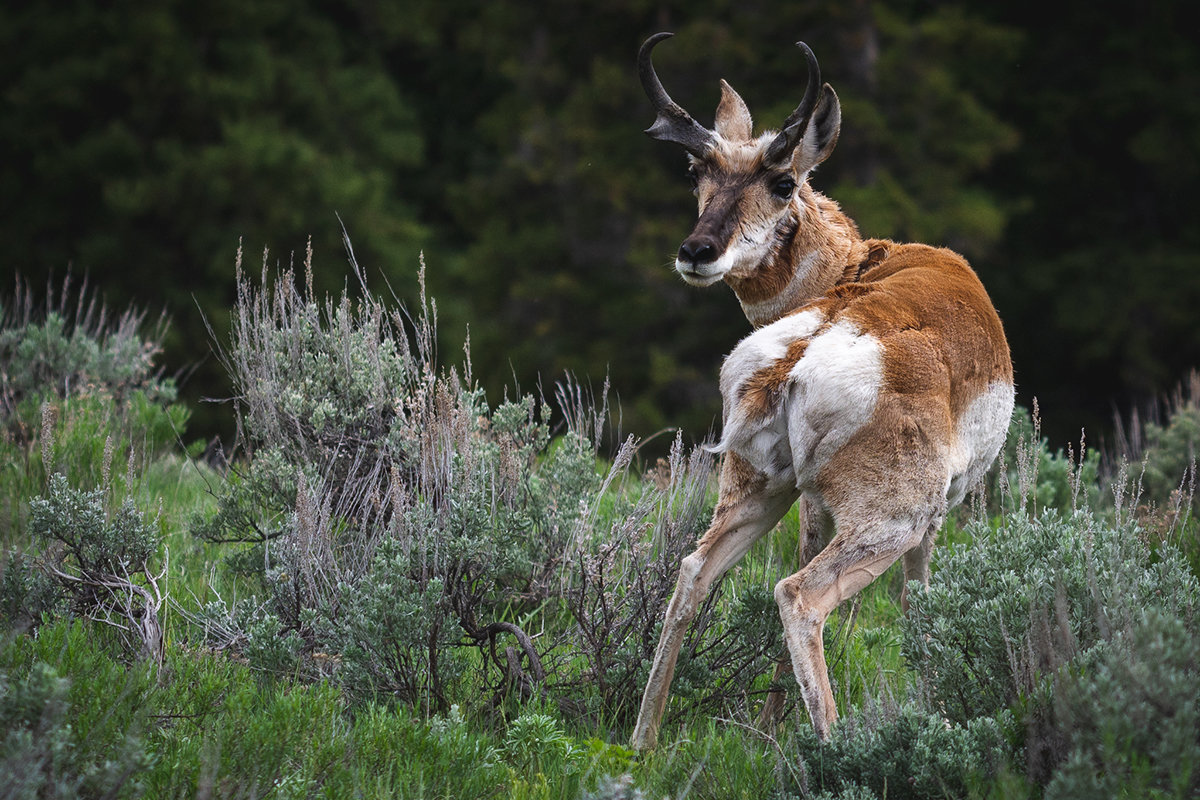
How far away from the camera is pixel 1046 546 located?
3.99 metres

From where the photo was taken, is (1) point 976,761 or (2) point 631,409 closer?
(1) point 976,761

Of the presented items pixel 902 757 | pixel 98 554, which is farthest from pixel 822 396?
pixel 98 554

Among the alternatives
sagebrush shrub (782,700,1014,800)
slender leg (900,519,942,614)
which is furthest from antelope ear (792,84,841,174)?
sagebrush shrub (782,700,1014,800)

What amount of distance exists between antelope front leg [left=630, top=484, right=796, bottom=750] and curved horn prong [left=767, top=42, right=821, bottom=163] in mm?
1364

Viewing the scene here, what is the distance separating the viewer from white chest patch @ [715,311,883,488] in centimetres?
371

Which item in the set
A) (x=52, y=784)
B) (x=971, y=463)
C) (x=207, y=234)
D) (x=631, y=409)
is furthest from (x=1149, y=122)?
(x=52, y=784)

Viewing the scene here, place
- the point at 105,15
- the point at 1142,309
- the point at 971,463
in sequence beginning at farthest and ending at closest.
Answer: the point at 105,15 → the point at 1142,309 → the point at 971,463

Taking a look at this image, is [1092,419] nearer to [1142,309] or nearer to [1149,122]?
[1142,309]

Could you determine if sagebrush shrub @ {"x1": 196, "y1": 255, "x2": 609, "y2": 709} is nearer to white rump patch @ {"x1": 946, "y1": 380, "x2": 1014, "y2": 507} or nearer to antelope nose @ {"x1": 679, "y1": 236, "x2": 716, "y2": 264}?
antelope nose @ {"x1": 679, "y1": 236, "x2": 716, "y2": 264}

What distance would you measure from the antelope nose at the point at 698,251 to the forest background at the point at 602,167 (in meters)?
11.2

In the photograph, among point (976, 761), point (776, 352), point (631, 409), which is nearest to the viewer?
point (976, 761)

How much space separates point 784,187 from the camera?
15.2 feet

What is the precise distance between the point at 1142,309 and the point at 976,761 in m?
16.3

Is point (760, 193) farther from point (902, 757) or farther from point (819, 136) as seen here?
point (902, 757)
